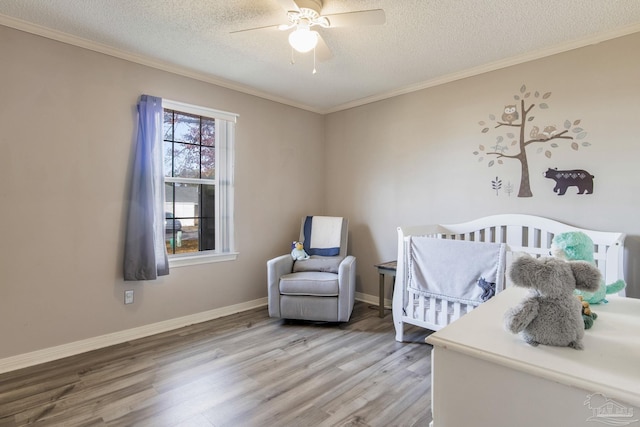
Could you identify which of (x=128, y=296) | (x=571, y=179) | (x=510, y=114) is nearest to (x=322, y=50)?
(x=510, y=114)

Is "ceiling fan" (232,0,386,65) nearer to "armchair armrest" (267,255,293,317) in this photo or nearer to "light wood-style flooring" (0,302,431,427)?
"armchair armrest" (267,255,293,317)

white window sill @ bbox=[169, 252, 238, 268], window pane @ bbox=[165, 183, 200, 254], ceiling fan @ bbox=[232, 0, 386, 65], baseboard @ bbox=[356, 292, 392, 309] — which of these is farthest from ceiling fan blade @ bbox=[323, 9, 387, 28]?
baseboard @ bbox=[356, 292, 392, 309]

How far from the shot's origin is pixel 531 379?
0.77m

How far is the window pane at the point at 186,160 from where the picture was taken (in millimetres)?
3166

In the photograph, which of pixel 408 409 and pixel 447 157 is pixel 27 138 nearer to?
pixel 408 409

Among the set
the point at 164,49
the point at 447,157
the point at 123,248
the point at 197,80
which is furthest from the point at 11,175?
the point at 447,157

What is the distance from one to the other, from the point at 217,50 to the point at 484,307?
268cm

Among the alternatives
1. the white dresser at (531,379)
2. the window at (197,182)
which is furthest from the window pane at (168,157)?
the white dresser at (531,379)

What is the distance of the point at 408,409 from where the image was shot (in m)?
1.84

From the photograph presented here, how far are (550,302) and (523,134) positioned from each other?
2.35 metres

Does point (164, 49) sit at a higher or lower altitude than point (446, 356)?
higher

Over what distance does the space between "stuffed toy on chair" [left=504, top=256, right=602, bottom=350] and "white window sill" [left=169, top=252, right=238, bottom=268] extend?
289 centimetres

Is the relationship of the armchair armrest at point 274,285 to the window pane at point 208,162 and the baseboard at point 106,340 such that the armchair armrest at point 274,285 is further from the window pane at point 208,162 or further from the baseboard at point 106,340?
the window pane at point 208,162

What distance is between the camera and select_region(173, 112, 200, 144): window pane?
125 inches
